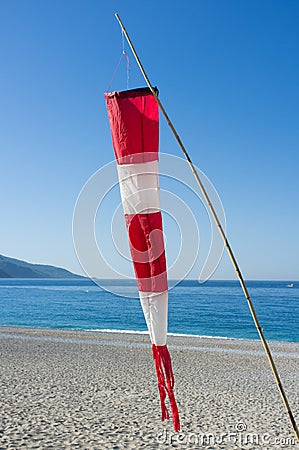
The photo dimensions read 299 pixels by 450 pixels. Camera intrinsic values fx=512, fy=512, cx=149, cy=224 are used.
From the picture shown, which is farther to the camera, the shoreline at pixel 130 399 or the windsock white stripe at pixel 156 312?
the shoreline at pixel 130 399

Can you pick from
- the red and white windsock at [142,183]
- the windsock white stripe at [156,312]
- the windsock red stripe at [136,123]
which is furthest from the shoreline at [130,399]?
the windsock red stripe at [136,123]

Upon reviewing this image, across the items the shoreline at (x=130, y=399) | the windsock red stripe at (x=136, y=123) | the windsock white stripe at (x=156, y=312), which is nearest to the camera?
the windsock red stripe at (x=136, y=123)

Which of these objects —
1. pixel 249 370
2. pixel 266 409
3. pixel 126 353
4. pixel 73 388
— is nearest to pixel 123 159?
pixel 266 409

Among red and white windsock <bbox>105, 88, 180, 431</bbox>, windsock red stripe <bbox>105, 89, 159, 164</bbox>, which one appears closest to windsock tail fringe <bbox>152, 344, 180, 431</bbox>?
red and white windsock <bbox>105, 88, 180, 431</bbox>

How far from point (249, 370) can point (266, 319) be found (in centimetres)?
3076

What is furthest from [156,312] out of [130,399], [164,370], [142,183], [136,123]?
[130,399]

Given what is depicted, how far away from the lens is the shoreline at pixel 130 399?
6.88 m

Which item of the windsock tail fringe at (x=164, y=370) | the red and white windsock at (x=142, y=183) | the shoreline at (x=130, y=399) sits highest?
the red and white windsock at (x=142, y=183)

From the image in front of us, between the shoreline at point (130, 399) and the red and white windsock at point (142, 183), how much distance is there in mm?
3472

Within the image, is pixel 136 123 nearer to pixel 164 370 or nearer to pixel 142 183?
pixel 142 183

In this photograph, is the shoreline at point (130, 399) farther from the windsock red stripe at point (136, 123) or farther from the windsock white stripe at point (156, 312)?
the windsock red stripe at point (136, 123)

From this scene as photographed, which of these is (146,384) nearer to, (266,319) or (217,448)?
(217,448)

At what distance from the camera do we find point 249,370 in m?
13.2

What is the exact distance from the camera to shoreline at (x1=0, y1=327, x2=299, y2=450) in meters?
6.88
